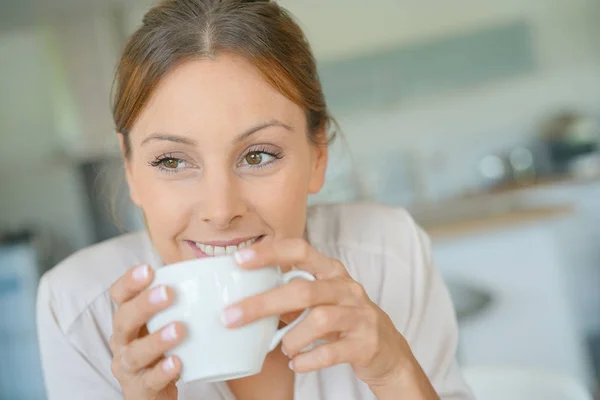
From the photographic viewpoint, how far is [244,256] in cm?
61

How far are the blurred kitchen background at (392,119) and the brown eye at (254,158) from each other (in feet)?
8.46

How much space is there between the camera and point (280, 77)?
2.87ft

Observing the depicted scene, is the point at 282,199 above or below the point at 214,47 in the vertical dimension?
below

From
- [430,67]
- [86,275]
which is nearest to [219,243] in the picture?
[86,275]

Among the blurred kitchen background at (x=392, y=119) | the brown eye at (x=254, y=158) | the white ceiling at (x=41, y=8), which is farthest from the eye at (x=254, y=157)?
the white ceiling at (x=41, y=8)

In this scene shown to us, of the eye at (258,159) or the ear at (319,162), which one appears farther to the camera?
the ear at (319,162)

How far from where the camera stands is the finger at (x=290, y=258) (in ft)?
2.01

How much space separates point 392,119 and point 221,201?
141 inches

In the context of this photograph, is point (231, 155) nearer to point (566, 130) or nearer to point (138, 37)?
point (138, 37)

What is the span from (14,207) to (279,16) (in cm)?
398

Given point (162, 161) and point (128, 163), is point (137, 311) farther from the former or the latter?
point (128, 163)

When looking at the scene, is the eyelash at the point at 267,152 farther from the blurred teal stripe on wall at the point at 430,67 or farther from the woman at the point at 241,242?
the blurred teal stripe on wall at the point at 430,67

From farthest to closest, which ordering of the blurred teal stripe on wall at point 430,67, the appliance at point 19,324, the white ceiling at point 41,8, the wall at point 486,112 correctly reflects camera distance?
the wall at point 486,112
the blurred teal stripe on wall at point 430,67
the appliance at point 19,324
the white ceiling at point 41,8

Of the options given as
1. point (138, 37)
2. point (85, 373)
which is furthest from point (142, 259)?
point (138, 37)
